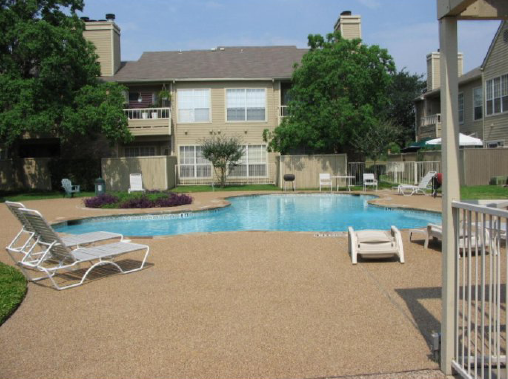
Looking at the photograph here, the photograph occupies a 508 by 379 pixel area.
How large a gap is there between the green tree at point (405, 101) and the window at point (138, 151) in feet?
83.6

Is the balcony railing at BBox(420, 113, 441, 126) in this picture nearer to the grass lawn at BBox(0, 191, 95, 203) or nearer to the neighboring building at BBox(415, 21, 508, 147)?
the neighboring building at BBox(415, 21, 508, 147)

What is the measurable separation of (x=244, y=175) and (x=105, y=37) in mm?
12328

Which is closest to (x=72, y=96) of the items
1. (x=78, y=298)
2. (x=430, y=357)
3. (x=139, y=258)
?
(x=139, y=258)

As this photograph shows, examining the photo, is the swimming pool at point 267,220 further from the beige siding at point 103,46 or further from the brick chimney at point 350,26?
the beige siding at point 103,46

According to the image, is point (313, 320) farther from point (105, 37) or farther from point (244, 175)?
point (105, 37)

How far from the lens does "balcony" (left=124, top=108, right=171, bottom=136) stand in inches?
1058

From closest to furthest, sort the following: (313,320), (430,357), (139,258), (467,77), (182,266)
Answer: (430,357)
(313,320)
(182,266)
(139,258)
(467,77)

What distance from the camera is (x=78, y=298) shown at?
5.83 metres

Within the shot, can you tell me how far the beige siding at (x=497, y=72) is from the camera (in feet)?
78.9

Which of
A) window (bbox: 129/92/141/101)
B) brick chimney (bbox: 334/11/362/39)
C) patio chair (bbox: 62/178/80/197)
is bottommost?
patio chair (bbox: 62/178/80/197)

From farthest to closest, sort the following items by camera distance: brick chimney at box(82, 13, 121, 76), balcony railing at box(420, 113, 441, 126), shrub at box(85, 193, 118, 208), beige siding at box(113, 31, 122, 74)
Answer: balcony railing at box(420, 113, 441, 126), beige siding at box(113, 31, 122, 74), brick chimney at box(82, 13, 121, 76), shrub at box(85, 193, 118, 208)

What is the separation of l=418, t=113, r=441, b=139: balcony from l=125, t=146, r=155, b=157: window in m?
18.8

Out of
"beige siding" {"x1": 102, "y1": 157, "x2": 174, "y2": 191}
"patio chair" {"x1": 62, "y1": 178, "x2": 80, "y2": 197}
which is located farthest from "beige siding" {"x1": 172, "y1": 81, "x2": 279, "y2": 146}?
"patio chair" {"x1": 62, "y1": 178, "x2": 80, "y2": 197}

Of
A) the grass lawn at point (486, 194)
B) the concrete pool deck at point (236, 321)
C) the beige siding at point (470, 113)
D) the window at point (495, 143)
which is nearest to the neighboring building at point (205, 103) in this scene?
the beige siding at point (470, 113)
